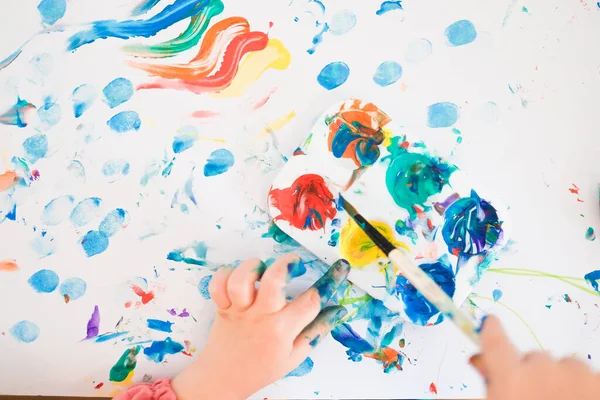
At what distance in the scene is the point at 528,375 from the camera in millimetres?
544

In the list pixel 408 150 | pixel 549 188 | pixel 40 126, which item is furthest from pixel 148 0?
pixel 549 188

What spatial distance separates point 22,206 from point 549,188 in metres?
0.89

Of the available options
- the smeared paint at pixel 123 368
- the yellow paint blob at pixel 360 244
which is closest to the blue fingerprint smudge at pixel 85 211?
the smeared paint at pixel 123 368

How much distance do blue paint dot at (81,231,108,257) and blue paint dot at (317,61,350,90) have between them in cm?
46

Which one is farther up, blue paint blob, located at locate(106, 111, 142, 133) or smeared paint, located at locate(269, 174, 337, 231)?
blue paint blob, located at locate(106, 111, 142, 133)

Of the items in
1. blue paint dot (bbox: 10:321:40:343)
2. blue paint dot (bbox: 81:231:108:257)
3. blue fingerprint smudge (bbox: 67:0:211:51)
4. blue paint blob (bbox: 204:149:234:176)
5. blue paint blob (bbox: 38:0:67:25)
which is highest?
blue paint blob (bbox: 38:0:67:25)

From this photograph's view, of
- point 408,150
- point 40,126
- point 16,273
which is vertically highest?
point 40,126

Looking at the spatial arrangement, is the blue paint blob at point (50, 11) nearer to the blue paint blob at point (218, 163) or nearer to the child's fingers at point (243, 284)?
the blue paint blob at point (218, 163)

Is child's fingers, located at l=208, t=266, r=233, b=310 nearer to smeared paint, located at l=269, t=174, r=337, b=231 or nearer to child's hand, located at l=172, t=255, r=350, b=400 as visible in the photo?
child's hand, located at l=172, t=255, r=350, b=400

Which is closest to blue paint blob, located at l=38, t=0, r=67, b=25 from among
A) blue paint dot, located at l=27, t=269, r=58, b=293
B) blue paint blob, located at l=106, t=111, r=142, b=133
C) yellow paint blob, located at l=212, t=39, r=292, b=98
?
blue paint blob, located at l=106, t=111, r=142, b=133

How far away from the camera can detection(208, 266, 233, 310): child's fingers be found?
0.80 metres

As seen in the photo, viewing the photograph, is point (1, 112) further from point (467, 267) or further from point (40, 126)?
point (467, 267)

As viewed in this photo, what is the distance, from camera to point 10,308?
0.85m

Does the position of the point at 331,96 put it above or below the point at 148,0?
below
